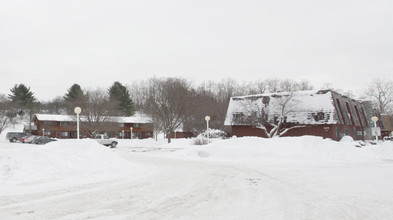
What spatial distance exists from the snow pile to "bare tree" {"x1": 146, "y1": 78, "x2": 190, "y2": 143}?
3176 centimetres

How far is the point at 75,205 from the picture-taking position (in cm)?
730

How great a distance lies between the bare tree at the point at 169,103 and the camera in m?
48.1

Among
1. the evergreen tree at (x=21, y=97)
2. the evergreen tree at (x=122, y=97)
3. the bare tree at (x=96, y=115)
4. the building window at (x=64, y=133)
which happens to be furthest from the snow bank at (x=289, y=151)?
the evergreen tree at (x=21, y=97)

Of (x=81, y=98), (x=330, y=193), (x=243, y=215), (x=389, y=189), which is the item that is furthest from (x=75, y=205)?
(x=81, y=98)

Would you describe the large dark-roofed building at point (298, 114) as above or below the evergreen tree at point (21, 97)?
below

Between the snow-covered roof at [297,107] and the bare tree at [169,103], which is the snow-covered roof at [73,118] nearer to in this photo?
the bare tree at [169,103]

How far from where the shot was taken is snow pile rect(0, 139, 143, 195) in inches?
419

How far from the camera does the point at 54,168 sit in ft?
41.0

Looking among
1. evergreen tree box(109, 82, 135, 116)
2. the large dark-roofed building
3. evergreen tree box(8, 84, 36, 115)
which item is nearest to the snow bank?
the large dark-roofed building

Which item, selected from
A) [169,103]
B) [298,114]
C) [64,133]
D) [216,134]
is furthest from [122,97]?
[298,114]

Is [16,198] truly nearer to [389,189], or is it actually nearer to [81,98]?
[389,189]

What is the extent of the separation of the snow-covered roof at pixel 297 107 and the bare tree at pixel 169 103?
32.3ft

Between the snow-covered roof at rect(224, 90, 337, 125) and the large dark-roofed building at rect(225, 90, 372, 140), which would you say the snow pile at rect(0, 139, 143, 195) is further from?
the snow-covered roof at rect(224, 90, 337, 125)

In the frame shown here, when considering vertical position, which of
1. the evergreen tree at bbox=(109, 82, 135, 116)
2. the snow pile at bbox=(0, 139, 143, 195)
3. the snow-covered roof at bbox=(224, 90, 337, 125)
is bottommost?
the snow pile at bbox=(0, 139, 143, 195)
